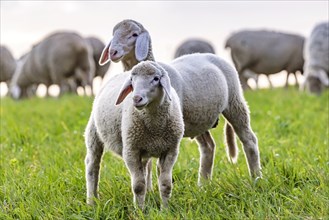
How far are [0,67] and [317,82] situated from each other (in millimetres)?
10281

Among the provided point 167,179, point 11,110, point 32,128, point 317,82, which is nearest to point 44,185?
point 167,179

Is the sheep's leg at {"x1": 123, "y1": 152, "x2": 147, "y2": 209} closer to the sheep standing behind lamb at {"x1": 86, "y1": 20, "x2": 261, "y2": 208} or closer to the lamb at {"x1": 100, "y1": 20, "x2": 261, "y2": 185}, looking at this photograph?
the sheep standing behind lamb at {"x1": 86, "y1": 20, "x2": 261, "y2": 208}

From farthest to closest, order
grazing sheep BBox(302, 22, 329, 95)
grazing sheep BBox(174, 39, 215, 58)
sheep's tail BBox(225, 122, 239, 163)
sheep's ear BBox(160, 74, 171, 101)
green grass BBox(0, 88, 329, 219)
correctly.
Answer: grazing sheep BBox(302, 22, 329, 95)
grazing sheep BBox(174, 39, 215, 58)
sheep's tail BBox(225, 122, 239, 163)
green grass BBox(0, 88, 329, 219)
sheep's ear BBox(160, 74, 171, 101)

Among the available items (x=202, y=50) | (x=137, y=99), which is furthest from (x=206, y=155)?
(x=202, y=50)

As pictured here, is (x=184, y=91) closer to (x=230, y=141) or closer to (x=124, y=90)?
(x=124, y=90)

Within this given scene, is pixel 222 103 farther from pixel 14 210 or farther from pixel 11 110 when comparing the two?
pixel 11 110

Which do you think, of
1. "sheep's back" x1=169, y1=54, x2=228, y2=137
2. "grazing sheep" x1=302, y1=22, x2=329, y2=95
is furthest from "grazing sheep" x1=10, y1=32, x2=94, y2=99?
"sheep's back" x1=169, y1=54, x2=228, y2=137

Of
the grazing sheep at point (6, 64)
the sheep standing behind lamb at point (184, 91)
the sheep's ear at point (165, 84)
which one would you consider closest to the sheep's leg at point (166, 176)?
the sheep standing behind lamb at point (184, 91)

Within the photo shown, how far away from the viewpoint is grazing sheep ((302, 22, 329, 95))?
45.4ft

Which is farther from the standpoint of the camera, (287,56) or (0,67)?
(0,67)

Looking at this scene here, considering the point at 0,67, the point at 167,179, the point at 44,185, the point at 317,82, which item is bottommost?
the point at 0,67

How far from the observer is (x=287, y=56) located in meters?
18.6

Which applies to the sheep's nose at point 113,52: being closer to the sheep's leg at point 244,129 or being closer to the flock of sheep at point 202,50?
the sheep's leg at point 244,129

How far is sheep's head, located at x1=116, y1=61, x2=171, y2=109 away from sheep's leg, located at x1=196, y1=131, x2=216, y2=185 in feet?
5.03
